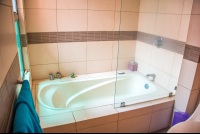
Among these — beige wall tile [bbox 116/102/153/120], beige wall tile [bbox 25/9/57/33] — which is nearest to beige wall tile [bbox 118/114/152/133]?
beige wall tile [bbox 116/102/153/120]

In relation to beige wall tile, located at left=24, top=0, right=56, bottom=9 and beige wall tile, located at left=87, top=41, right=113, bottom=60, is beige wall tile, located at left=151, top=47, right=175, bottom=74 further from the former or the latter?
beige wall tile, located at left=24, top=0, right=56, bottom=9

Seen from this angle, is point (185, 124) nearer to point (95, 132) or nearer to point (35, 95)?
point (95, 132)

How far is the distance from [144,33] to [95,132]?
62.1 inches

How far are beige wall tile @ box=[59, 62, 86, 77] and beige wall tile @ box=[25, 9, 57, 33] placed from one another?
60 centimetres

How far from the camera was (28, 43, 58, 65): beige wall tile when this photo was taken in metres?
2.49

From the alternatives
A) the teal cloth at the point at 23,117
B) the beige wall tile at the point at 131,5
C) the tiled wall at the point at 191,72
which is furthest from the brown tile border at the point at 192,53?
the teal cloth at the point at 23,117

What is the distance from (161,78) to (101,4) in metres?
1.44

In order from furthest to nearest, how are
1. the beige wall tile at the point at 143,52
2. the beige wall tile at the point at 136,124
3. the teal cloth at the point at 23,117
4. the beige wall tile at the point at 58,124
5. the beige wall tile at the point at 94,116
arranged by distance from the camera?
the beige wall tile at the point at 143,52 < the beige wall tile at the point at 136,124 < the beige wall tile at the point at 94,116 < the beige wall tile at the point at 58,124 < the teal cloth at the point at 23,117

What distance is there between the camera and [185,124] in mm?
1526

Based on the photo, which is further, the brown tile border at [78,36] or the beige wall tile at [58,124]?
the brown tile border at [78,36]

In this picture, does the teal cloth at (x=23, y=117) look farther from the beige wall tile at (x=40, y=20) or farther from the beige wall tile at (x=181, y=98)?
the beige wall tile at (x=181, y=98)

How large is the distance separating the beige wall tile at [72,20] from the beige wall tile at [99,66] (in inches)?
24.1

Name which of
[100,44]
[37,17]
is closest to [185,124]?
[100,44]

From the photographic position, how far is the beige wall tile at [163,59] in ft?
7.48
